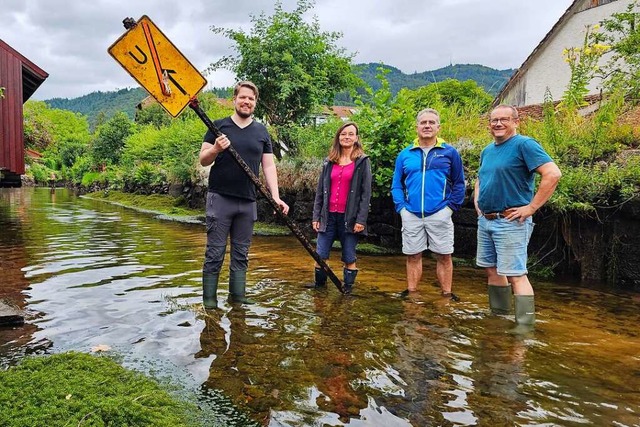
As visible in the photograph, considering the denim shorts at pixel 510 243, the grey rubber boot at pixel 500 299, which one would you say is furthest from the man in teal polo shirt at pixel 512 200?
the grey rubber boot at pixel 500 299

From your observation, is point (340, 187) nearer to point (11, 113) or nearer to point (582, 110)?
point (582, 110)

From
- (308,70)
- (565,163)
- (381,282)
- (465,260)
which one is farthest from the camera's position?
(308,70)

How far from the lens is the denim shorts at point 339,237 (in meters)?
5.35

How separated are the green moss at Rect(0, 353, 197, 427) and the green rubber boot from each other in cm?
283

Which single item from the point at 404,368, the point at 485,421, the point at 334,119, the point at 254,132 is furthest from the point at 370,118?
the point at 485,421

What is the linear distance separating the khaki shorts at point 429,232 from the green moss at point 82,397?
3.14 m

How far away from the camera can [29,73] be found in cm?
1747

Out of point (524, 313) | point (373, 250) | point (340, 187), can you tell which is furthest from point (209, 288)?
point (373, 250)

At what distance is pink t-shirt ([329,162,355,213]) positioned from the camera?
5367mm

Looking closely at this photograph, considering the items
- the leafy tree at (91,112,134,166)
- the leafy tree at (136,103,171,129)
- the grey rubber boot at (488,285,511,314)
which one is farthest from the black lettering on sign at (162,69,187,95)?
the leafy tree at (91,112,134,166)

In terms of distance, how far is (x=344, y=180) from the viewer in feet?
17.7

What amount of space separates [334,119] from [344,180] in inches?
254

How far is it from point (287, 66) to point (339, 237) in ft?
29.3

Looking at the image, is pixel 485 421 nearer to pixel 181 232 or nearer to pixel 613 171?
pixel 613 171
